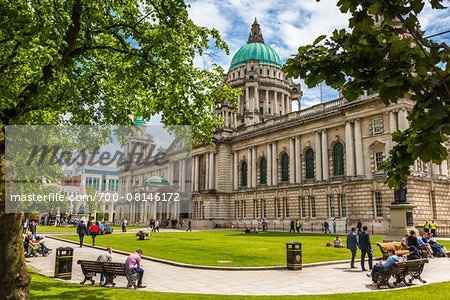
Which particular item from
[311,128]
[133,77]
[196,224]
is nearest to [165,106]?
[133,77]

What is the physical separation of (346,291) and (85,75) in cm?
1144

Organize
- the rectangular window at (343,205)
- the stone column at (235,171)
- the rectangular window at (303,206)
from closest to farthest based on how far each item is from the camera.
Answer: the rectangular window at (343,205) < the rectangular window at (303,206) < the stone column at (235,171)

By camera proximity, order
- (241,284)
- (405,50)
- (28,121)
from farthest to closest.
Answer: (28,121) < (241,284) < (405,50)

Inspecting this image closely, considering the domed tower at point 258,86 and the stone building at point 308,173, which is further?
the domed tower at point 258,86

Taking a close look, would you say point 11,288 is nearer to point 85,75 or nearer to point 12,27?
point 12,27

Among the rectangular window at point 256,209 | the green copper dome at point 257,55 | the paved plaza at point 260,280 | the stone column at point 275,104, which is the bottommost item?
the paved plaza at point 260,280

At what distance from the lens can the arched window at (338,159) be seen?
4238 centimetres

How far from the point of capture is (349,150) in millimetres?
40000

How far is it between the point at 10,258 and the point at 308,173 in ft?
137

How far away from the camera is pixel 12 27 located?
9.05 m

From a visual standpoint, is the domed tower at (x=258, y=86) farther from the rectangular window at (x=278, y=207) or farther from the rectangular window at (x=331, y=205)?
the rectangular window at (x=331, y=205)

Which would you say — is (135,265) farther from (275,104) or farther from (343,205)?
(275,104)

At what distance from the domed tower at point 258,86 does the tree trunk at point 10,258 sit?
2567 inches

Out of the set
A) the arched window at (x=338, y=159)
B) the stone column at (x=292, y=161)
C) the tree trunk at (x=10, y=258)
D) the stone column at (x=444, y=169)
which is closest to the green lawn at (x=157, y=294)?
the tree trunk at (x=10, y=258)
